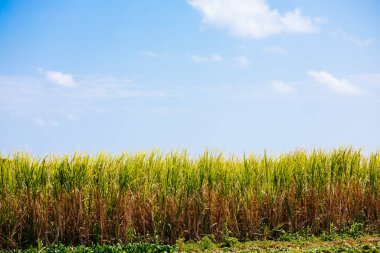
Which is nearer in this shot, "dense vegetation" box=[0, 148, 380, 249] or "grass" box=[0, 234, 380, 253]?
"grass" box=[0, 234, 380, 253]

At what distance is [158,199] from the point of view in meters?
11.3

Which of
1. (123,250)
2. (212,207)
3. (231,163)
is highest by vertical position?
(231,163)

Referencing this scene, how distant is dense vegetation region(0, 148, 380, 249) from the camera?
36.0 ft

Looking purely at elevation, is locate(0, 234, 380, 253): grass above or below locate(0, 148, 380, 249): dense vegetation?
below

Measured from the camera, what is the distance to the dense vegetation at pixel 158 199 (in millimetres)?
10961

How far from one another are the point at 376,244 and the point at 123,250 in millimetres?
5058

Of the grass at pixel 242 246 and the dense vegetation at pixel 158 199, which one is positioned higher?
the dense vegetation at pixel 158 199

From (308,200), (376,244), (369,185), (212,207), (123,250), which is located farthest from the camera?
(369,185)

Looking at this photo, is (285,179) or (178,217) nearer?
(178,217)

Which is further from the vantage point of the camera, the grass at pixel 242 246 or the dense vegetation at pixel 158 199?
the dense vegetation at pixel 158 199

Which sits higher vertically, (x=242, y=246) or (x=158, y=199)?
(x=158, y=199)

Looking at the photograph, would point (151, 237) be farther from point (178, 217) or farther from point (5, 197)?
point (5, 197)

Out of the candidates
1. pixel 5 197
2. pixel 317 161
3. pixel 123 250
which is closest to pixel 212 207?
pixel 123 250

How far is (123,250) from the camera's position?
9953 millimetres
